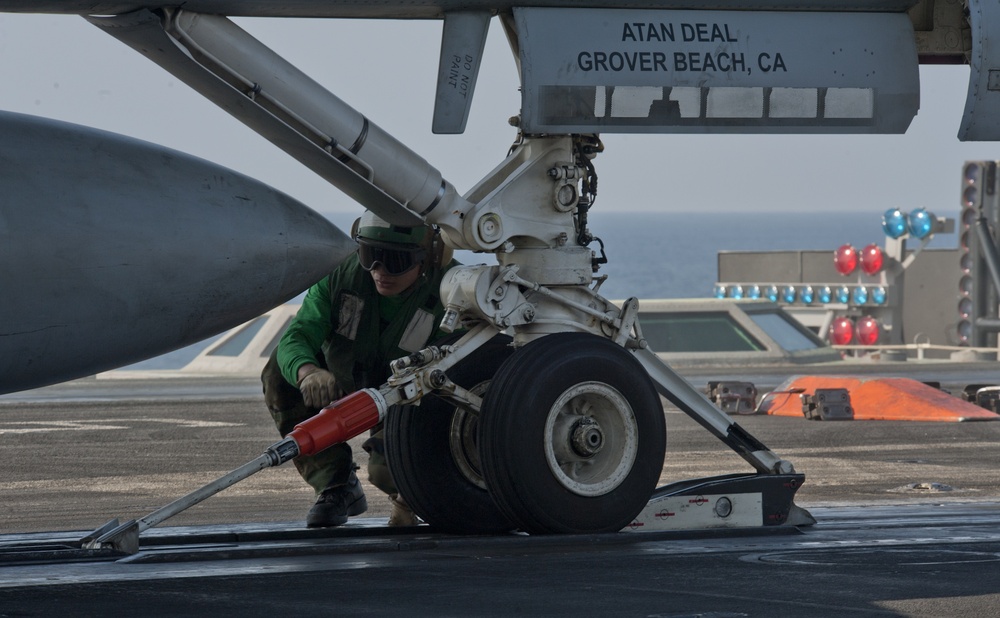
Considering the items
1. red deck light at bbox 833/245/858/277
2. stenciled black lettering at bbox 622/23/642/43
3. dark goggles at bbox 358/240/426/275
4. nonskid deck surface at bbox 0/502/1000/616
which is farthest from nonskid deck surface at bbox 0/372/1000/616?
red deck light at bbox 833/245/858/277

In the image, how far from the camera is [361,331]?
8102 mm

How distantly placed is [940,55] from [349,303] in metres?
3.56

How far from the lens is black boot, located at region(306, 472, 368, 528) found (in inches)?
312

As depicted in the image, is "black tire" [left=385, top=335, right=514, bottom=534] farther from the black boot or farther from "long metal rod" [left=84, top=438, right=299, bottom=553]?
"long metal rod" [left=84, top=438, right=299, bottom=553]

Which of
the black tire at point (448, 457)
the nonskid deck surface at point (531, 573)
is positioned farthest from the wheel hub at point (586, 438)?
the black tire at point (448, 457)

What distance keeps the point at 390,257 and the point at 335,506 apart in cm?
140

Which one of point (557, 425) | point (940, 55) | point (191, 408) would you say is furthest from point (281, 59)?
point (191, 408)

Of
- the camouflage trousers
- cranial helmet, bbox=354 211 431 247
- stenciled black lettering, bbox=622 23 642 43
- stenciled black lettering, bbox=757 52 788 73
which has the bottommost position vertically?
the camouflage trousers

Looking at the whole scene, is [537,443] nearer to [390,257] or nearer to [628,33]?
[390,257]

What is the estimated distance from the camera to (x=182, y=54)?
6898 millimetres

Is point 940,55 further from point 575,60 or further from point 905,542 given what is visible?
point 905,542

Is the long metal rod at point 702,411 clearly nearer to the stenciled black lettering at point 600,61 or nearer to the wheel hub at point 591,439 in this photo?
the wheel hub at point 591,439

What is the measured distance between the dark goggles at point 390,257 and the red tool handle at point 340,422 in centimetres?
116

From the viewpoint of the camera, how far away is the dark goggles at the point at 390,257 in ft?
25.9
